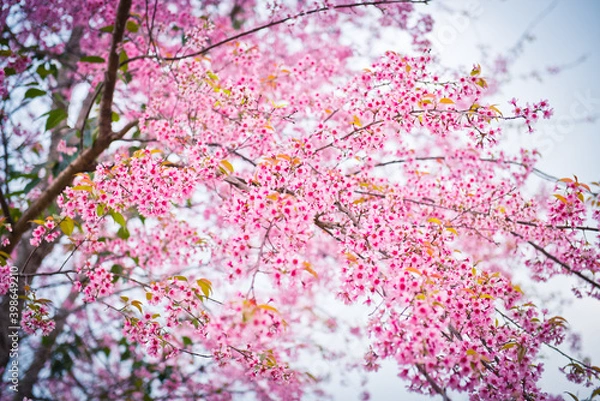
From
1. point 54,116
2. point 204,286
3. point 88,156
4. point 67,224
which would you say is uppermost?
point 54,116

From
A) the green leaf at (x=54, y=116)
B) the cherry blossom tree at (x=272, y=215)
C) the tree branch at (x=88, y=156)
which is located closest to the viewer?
the cherry blossom tree at (x=272, y=215)

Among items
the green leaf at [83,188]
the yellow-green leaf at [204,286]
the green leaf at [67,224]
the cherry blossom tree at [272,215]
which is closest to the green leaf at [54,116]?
the cherry blossom tree at [272,215]

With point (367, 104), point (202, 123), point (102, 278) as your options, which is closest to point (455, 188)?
point (367, 104)

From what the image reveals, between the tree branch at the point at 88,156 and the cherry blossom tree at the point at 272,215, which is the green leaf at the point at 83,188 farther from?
the tree branch at the point at 88,156

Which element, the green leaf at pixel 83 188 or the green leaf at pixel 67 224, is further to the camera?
the green leaf at pixel 67 224

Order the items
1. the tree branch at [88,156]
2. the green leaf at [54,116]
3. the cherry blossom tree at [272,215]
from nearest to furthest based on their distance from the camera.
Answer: the cherry blossom tree at [272,215], the tree branch at [88,156], the green leaf at [54,116]

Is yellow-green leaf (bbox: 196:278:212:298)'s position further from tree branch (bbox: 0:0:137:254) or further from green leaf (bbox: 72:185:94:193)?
tree branch (bbox: 0:0:137:254)

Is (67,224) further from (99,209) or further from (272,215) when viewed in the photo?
(272,215)

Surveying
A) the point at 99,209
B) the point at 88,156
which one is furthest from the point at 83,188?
the point at 88,156

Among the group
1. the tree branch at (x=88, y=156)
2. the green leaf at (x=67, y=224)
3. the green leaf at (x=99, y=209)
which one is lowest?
the green leaf at (x=67, y=224)

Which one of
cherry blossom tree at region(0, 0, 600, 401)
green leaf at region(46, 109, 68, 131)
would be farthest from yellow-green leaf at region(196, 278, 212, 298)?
green leaf at region(46, 109, 68, 131)

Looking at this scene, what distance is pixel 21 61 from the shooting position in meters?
3.71

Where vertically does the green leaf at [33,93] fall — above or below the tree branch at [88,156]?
above

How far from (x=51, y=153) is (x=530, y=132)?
18.8 feet
